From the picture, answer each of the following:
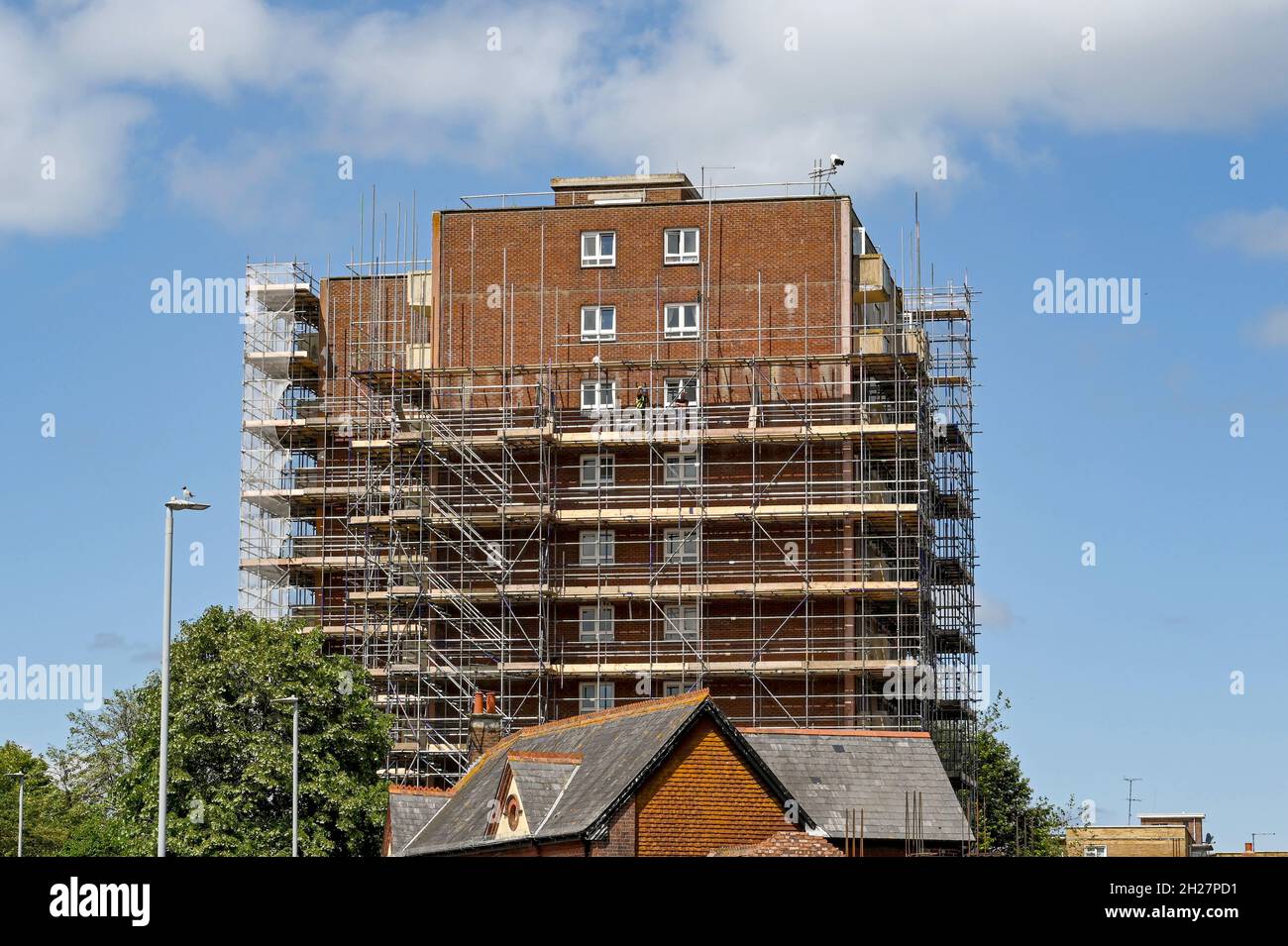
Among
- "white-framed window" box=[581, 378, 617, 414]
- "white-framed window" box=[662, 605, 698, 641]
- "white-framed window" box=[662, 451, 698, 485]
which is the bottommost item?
"white-framed window" box=[662, 605, 698, 641]

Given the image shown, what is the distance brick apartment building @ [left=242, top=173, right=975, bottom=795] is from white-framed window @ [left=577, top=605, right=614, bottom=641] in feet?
0.30

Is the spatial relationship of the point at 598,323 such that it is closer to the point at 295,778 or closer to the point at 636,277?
the point at 636,277

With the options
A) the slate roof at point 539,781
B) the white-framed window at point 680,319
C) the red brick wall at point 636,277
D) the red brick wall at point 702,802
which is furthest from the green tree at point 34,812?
the red brick wall at point 702,802

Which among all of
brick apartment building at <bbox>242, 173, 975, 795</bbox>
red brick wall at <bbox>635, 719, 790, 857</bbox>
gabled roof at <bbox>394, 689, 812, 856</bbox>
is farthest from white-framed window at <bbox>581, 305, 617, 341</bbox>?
red brick wall at <bbox>635, 719, 790, 857</bbox>

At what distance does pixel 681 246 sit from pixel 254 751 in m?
24.5

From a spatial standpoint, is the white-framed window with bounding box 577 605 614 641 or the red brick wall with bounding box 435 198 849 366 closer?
the white-framed window with bounding box 577 605 614 641

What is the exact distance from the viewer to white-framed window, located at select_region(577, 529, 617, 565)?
229 feet

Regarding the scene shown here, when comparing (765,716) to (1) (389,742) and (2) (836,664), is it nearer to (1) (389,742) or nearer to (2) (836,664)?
(2) (836,664)

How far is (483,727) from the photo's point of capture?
6228 centimetres

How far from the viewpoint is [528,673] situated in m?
68.1

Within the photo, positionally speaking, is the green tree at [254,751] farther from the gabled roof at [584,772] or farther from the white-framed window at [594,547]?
the white-framed window at [594,547]

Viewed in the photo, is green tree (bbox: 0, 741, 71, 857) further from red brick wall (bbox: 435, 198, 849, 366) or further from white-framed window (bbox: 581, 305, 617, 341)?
white-framed window (bbox: 581, 305, 617, 341)
